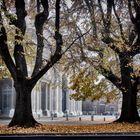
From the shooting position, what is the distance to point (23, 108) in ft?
87.2

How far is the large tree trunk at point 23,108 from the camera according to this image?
2631 cm

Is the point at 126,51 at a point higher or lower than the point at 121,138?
higher

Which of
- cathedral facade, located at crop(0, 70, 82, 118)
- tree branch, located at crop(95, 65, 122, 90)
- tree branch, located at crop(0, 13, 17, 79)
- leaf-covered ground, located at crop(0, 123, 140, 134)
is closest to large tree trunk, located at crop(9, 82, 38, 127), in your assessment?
tree branch, located at crop(0, 13, 17, 79)

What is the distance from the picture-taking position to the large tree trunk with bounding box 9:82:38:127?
26312mm

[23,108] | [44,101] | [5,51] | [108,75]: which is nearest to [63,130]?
[23,108]

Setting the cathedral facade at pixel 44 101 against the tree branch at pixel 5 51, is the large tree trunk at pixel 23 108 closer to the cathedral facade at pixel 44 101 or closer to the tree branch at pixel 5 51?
the tree branch at pixel 5 51

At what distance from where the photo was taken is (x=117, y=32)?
3409 centimetres

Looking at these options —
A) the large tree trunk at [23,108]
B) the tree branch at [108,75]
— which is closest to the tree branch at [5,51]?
the large tree trunk at [23,108]

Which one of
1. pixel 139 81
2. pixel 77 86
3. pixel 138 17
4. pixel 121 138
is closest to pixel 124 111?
→ pixel 139 81

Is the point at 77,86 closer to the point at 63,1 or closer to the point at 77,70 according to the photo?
the point at 77,70

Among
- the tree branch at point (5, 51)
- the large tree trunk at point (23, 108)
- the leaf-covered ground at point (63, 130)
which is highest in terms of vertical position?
the tree branch at point (5, 51)

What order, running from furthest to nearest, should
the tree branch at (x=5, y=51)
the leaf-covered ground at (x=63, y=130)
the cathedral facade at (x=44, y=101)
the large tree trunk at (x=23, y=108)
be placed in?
the cathedral facade at (x=44, y=101) → the large tree trunk at (x=23, y=108) → the tree branch at (x=5, y=51) → the leaf-covered ground at (x=63, y=130)

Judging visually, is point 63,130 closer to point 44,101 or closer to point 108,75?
point 108,75

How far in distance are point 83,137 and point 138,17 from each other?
779 inches
